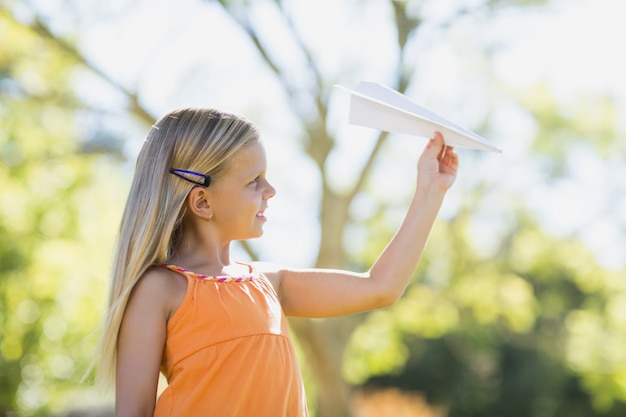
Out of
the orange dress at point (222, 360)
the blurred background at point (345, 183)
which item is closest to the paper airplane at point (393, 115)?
the orange dress at point (222, 360)

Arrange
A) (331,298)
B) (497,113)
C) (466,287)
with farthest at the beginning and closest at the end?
(466,287) < (497,113) < (331,298)

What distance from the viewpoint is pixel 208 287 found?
177 centimetres

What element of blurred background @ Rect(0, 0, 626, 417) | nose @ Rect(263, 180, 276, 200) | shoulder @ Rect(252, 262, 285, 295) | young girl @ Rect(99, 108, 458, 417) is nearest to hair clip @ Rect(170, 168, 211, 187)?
young girl @ Rect(99, 108, 458, 417)

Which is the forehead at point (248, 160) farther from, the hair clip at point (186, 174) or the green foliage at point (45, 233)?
the green foliage at point (45, 233)

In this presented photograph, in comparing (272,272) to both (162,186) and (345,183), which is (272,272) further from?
(345,183)

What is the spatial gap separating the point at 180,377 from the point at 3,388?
8.77 meters

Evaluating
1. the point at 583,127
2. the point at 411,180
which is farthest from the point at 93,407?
the point at 583,127

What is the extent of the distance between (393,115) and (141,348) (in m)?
0.71

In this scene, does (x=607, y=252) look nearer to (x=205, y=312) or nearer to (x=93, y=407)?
(x=93, y=407)

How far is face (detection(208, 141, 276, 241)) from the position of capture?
1.83 metres

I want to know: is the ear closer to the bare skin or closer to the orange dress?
the bare skin

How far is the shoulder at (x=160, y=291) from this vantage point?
5.68 ft

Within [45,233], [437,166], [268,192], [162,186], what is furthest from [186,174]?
[45,233]

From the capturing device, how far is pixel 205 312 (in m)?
1.74
